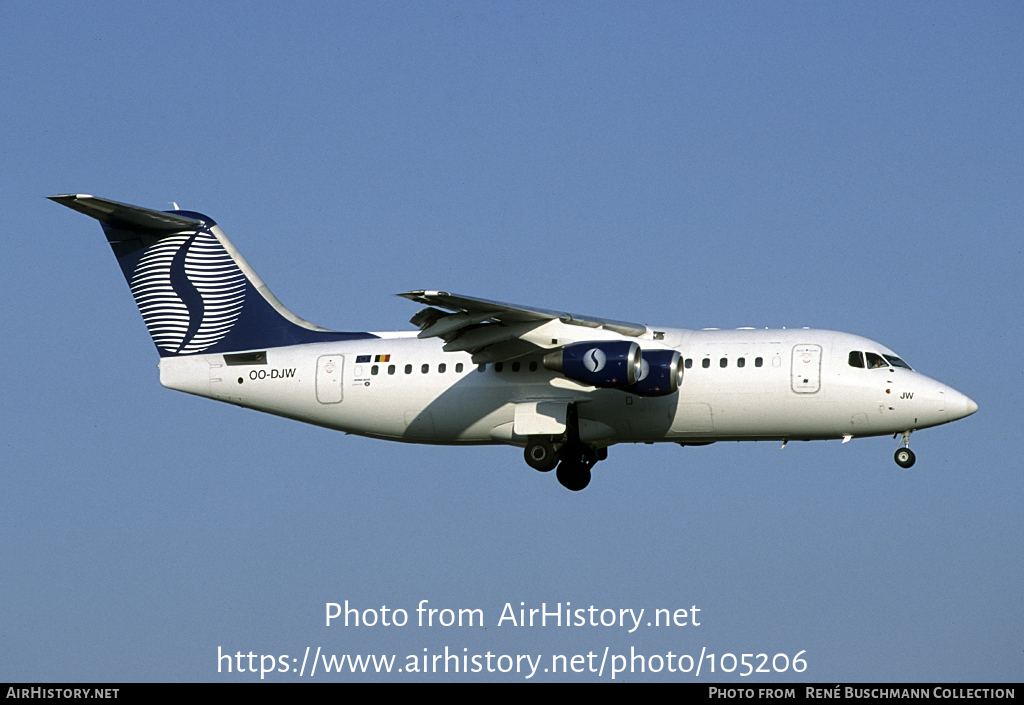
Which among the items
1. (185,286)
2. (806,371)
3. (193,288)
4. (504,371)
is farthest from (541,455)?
(185,286)

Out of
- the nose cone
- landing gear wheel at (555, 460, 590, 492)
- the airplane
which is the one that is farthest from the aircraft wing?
the nose cone

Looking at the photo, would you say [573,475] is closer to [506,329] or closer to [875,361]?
[506,329]

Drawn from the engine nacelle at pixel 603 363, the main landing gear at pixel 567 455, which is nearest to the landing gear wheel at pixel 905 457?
the engine nacelle at pixel 603 363

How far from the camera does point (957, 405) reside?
2875 centimetres

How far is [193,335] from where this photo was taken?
33062mm

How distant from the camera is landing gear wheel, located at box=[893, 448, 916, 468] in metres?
29.4

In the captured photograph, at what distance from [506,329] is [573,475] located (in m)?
3.48

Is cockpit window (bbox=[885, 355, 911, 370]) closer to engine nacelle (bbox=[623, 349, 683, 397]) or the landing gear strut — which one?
engine nacelle (bbox=[623, 349, 683, 397])

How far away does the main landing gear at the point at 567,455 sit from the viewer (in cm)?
→ 3020

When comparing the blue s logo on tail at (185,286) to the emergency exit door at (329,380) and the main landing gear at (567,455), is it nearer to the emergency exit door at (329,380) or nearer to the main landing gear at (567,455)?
the emergency exit door at (329,380)
